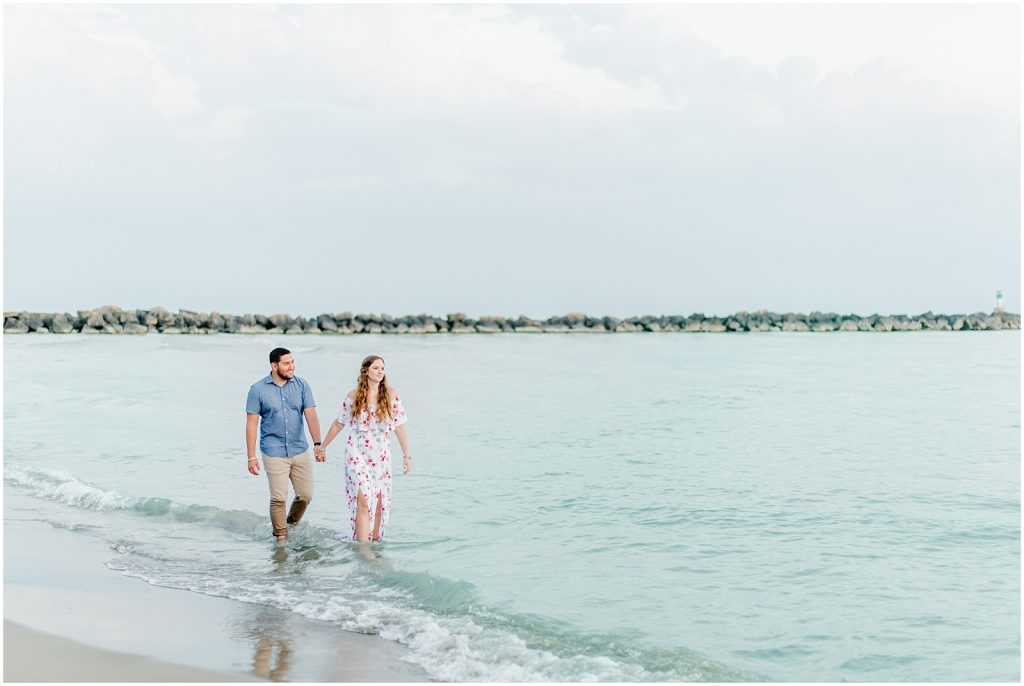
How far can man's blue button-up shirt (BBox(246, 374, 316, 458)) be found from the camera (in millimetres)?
8327

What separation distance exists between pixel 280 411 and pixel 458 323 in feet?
186

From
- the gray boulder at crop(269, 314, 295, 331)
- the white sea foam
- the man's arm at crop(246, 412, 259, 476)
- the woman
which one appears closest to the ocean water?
the white sea foam

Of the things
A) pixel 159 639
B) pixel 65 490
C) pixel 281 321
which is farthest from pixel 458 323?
pixel 159 639

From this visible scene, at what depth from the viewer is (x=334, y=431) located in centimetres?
853

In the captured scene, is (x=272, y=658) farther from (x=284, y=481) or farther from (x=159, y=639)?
(x=284, y=481)

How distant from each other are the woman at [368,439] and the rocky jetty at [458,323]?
52.8 metres

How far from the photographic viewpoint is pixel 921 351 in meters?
42.8

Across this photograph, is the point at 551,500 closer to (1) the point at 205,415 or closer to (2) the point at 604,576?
(2) the point at 604,576

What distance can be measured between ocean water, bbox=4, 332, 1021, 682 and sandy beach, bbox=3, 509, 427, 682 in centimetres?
27

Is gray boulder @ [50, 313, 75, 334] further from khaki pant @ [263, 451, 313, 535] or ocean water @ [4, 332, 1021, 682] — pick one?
khaki pant @ [263, 451, 313, 535]

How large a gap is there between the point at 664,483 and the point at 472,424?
21.0 feet

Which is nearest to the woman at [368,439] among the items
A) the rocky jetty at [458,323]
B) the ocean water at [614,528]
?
the ocean water at [614,528]

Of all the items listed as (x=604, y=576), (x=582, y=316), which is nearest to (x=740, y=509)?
(x=604, y=576)

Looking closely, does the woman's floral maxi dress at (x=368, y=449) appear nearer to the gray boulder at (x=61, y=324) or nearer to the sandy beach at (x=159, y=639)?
the sandy beach at (x=159, y=639)
